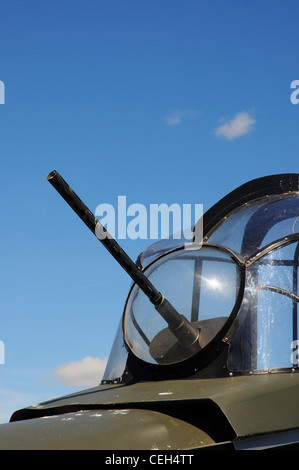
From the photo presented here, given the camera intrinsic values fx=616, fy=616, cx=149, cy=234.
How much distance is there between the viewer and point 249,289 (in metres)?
4.38

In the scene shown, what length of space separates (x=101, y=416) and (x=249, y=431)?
828 millimetres

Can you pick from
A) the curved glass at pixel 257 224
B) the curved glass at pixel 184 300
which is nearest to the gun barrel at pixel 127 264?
the curved glass at pixel 184 300

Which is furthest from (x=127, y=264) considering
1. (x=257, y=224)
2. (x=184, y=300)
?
(x=257, y=224)

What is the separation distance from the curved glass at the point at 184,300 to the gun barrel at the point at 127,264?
79 millimetres

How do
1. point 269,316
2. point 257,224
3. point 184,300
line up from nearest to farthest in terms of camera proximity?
point 269,316 < point 184,300 < point 257,224

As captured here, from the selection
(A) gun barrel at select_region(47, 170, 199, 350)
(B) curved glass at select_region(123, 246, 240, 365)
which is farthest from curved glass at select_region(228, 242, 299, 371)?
(A) gun barrel at select_region(47, 170, 199, 350)

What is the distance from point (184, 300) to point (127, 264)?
66 centimetres

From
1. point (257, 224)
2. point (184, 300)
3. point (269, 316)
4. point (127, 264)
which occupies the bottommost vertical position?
point (269, 316)

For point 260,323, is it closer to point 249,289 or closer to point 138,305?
point 249,289

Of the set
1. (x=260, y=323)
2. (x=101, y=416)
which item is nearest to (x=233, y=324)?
(x=260, y=323)

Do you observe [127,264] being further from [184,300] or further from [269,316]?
[269,316]

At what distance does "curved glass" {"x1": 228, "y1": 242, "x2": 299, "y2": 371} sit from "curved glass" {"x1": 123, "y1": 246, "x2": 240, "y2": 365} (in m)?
0.15

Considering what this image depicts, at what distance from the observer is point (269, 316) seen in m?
4.30

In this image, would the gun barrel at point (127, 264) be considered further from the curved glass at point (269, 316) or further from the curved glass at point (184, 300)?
the curved glass at point (269, 316)
